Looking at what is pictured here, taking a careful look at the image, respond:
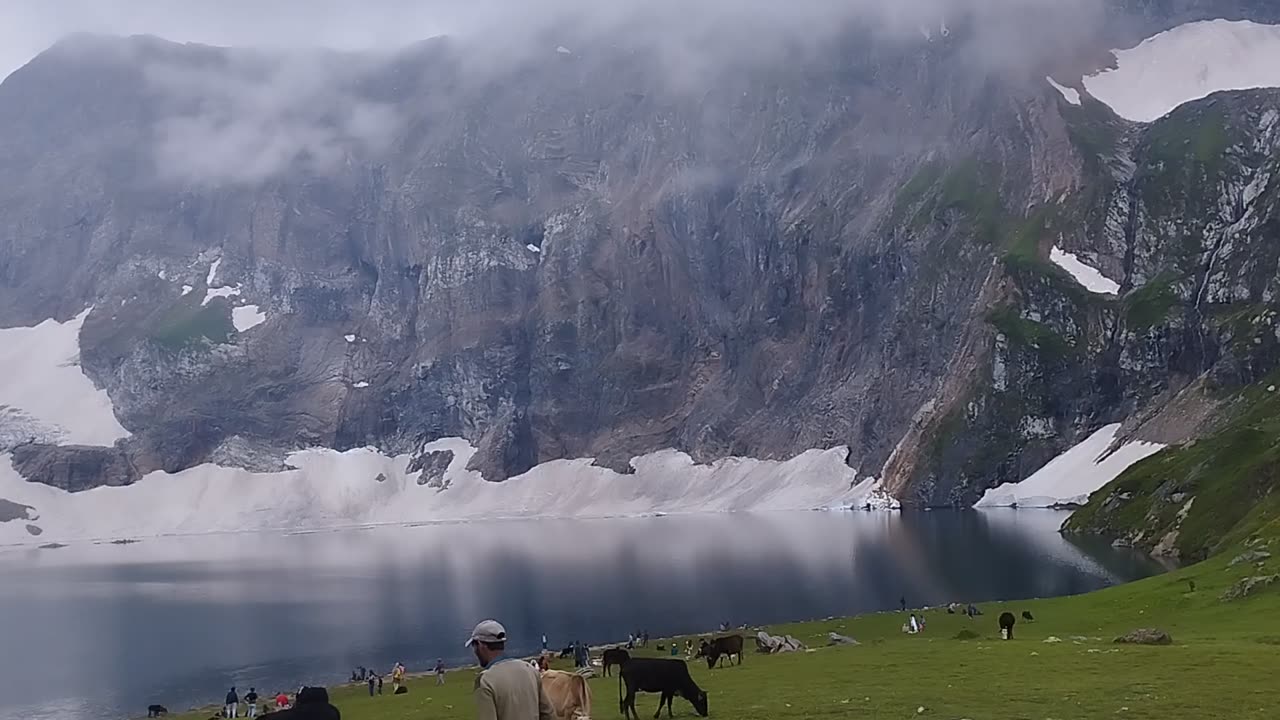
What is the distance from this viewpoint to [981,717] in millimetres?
21312

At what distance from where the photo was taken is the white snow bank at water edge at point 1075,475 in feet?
551

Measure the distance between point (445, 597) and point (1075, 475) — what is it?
11493 cm

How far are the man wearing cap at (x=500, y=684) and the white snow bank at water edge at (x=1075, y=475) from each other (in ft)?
541

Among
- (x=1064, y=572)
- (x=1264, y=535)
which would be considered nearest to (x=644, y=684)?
(x=1264, y=535)

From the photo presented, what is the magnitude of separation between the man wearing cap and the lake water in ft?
199

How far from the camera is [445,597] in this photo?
10306 centimetres

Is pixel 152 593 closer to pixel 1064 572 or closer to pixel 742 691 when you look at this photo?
pixel 1064 572

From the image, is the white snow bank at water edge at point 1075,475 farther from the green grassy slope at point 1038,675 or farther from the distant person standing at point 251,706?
the distant person standing at point 251,706

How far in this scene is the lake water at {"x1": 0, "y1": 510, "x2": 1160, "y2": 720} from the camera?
74.4 metres

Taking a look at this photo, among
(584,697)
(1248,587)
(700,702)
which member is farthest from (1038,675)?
(1248,587)

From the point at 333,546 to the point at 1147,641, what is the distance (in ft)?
584

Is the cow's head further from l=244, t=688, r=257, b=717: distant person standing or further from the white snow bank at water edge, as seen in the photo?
the white snow bank at water edge

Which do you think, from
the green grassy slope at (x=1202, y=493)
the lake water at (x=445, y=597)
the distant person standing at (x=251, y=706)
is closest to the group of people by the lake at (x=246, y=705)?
the distant person standing at (x=251, y=706)

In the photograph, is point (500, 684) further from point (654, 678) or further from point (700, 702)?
point (700, 702)
